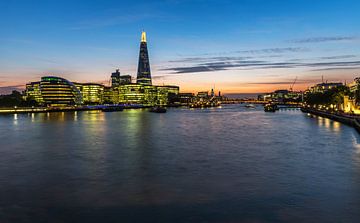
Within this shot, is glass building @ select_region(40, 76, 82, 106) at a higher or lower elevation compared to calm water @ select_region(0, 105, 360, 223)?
higher

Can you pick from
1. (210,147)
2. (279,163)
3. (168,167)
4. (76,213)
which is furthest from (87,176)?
(210,147)

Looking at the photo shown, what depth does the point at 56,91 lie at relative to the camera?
16662 centimetres

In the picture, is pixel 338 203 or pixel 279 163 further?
pixel 279 163

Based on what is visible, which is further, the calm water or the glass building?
the glass building

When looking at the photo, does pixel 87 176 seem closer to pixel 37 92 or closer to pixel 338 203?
pixel 338 203

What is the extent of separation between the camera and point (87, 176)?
1661cm

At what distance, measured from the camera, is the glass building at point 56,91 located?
165m

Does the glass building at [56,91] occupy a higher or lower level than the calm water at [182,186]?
higher

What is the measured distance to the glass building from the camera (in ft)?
541

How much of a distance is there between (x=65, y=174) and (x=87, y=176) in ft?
4.09

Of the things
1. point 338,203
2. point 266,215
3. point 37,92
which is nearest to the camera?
point 266,215

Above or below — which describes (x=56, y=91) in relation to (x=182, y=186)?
above

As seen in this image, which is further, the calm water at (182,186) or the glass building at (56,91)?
the glass building at (56,91)

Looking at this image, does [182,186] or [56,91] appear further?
[56,91]
